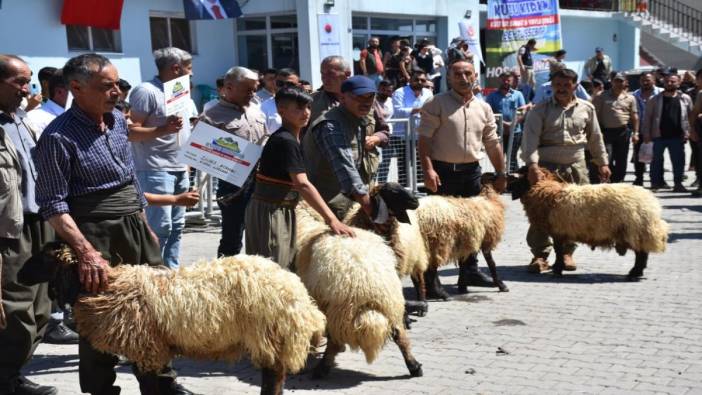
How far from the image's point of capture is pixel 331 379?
5.41m

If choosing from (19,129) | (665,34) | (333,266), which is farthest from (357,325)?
(665,34)

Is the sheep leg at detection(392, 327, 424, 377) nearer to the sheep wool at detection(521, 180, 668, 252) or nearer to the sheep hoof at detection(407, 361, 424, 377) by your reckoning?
the sheep hoof at detection(407, 361, 424, 377)

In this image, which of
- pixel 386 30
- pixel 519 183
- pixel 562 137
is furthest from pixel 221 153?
pixel 386 30

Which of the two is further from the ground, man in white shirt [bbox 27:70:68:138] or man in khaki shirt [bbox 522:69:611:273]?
man in white shirt [bbox 27:70:68:138]

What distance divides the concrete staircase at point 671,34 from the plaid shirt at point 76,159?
30574 millimetres

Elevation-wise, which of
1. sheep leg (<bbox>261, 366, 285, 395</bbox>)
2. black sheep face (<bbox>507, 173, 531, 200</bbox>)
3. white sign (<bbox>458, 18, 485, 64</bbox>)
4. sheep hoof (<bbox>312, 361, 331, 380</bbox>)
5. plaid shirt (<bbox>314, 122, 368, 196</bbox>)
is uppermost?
white sign (<bbox>458, 18, 485, 64</bbox>)

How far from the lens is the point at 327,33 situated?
61.6 ft

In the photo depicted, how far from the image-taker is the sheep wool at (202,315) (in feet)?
13.9

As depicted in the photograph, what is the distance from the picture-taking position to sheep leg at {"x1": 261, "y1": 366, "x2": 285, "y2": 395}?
452cm

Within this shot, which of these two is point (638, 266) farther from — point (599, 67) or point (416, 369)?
point (599, 67)

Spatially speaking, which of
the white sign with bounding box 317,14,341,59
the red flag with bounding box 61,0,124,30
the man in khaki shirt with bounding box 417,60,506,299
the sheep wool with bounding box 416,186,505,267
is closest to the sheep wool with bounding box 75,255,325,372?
the sheep wool with bounding box 416,186,505,267

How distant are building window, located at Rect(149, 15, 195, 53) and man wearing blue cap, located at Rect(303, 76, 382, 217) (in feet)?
42.6

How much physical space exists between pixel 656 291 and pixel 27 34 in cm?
1281

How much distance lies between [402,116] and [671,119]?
4924 mm
